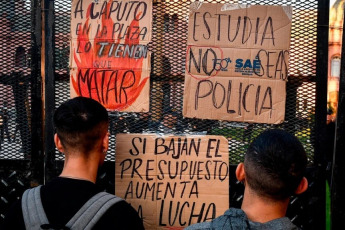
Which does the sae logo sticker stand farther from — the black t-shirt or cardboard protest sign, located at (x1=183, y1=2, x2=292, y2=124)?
the black t-shirt

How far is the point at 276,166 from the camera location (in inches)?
65.4

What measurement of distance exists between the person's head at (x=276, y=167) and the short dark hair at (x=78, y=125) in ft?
2.61

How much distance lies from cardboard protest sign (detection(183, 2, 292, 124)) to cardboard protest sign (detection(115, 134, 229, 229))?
0.23m

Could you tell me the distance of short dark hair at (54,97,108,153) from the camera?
2.04 meters

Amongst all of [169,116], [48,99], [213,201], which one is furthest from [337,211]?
[48,99]

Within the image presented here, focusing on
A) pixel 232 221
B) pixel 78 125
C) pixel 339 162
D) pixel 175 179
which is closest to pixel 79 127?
pixel 78 125

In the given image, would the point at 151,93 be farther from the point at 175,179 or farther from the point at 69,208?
the point at 69,208

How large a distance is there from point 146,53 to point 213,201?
931mm

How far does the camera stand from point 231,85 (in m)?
2.36

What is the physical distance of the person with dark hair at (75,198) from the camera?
1.76m

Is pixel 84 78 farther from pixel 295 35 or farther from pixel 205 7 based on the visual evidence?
pixel 295 35

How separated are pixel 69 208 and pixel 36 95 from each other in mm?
929

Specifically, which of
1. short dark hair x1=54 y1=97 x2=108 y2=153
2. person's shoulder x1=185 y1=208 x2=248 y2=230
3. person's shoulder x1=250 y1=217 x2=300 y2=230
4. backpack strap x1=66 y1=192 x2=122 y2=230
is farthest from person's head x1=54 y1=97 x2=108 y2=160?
person's shoulder x1=250 y1=217 x2=300 y2=230

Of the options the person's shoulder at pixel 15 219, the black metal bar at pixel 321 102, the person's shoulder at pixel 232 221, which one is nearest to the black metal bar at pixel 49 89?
the person's shoulder at pixel 15 219
